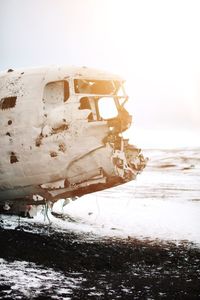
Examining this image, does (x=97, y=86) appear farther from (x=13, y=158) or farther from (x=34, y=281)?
(x=34, y=281)

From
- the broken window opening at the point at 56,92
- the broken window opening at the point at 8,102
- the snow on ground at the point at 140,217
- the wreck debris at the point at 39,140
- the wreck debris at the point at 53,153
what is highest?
the broken window opening at the point at 56,92

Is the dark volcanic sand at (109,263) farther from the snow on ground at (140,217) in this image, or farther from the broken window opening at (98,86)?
the broken window opening at (98,86)

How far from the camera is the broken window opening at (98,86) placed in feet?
33.8

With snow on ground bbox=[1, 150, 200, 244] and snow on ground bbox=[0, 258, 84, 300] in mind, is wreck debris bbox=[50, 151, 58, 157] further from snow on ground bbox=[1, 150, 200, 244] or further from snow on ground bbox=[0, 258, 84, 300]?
snow on ground bbox=[1, 150, 200, 244]

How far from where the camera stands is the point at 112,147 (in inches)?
377

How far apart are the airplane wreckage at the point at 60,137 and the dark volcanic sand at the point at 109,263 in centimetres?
→ 156

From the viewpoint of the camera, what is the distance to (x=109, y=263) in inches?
380

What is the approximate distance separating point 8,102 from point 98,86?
105 inches

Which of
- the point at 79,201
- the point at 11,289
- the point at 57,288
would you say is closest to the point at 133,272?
the point at 57,288

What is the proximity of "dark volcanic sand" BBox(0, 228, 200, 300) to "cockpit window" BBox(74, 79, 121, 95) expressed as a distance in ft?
15.3

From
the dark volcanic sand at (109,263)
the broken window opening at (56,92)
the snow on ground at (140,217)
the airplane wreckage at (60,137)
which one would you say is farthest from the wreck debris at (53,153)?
the snow on ground at (140,217)

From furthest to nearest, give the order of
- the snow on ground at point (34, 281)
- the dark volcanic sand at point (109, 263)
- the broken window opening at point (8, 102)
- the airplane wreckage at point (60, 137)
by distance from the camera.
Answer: the broken window opening at point (8, 102) → the airplane wreckage at point (60, 137) → the dark volcanic sand at point (109, 263) → the snow on ground at point (34, 281)

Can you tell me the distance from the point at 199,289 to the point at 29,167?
527 centimetres

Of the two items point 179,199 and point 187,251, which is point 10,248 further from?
point 179,199
